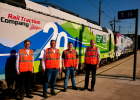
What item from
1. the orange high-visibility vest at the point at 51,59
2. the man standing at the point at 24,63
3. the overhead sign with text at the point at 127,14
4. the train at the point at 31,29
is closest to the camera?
the train at the point at 31,29

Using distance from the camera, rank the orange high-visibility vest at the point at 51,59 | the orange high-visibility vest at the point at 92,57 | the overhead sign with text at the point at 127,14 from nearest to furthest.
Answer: the orange high-visibility vest at the point at 51,59 < the orange high-visibility vest at the point at 92,57 < the overhead sign with text at the point at 127,14

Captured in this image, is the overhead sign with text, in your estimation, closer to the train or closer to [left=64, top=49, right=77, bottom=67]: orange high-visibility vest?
the train

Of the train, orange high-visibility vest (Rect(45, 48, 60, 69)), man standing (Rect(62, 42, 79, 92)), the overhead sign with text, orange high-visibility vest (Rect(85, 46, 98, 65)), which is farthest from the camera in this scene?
the overhead sign with text

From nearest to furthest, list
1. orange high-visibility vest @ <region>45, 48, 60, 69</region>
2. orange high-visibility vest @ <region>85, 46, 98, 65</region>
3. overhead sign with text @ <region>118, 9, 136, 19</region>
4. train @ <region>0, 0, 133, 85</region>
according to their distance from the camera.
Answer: train @ <region>0, 0, 133, 85</region> < orange high-visibility vest @ <region>45, 48, 60, 69</region> < orange high-visibility vest @ <region>85, 46, 98, 65</region> < overhead sign with text @ <region>118, 9, 136, 19</region>

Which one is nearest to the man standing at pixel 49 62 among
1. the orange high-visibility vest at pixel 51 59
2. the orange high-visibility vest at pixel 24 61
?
the orange high-visibility vest at pixel 51 59

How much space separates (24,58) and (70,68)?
5.86 feet

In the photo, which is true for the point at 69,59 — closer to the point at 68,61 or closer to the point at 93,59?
the point at 68,61

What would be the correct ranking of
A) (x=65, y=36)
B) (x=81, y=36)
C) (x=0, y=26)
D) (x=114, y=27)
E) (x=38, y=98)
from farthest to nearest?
(x=114, y=27) < (x=81, y=36) < (x=65, y=36) < (x=38, y=98) < (x=0, y=26)

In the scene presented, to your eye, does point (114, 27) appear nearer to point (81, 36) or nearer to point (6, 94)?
point (81, 36)

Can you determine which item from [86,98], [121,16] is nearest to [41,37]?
[86,98]

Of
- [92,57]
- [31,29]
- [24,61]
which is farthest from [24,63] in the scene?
[92,57]

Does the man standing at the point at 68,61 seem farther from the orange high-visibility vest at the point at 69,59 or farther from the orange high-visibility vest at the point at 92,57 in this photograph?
the orange high-visibility vest at the point at 92,57

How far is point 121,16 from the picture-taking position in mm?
6914

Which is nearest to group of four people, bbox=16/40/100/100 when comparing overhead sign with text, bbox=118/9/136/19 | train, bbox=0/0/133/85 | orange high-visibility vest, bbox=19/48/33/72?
orange high-visibility vest, bbox=19/48/33/72
